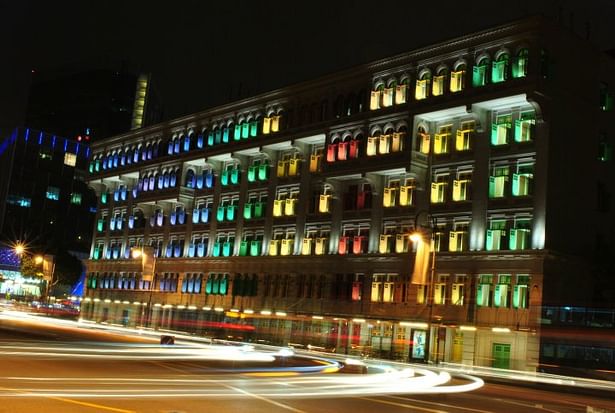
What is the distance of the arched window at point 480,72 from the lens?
155 ft

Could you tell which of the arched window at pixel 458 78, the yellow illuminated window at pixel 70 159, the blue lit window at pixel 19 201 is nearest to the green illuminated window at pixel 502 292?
the arched window at pixel 458 78

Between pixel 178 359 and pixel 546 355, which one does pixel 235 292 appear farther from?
pixel 178 359

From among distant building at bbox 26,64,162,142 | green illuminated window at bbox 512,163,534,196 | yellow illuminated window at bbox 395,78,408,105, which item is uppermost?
distant building at bbox 26,64,162,142

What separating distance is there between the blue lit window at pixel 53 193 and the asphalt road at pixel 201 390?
112 meters

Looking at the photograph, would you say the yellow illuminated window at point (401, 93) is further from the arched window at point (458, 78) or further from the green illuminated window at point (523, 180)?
the green illuminated window at point (523, 180)

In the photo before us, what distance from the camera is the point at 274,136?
61.9 metres

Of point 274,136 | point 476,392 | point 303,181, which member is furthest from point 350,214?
point 476,392

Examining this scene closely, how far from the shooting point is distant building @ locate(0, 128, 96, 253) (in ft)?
433

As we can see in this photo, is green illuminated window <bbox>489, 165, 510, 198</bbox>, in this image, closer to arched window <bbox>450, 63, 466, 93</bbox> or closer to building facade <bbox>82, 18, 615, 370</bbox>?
building facade <bbox>82, 18, 615, 370</bbox>

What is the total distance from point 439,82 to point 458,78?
1.67 m

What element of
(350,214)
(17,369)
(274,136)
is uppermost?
(274,136)

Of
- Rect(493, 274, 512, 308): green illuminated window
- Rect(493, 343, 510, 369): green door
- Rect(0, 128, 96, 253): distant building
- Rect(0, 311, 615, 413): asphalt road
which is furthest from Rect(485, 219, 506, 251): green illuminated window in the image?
Rect(0, 128, 96, 253): distant building

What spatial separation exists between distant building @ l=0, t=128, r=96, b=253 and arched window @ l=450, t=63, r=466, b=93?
95.6 meters

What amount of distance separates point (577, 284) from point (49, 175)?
11161cm
